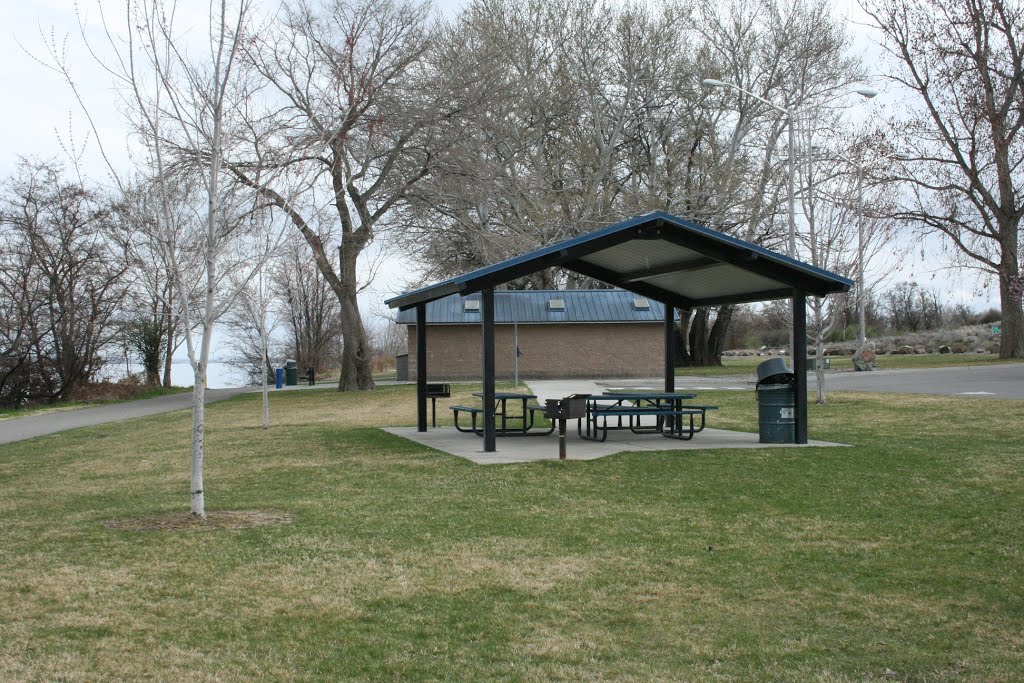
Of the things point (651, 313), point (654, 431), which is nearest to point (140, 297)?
point (651, 313)

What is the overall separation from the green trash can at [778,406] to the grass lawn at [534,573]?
1835 mm

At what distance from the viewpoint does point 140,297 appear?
1470 inches

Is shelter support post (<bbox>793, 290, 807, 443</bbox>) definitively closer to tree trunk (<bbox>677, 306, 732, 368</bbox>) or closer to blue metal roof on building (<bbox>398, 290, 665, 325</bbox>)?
blue metal roof on building (<bbox>398, 290, 665, 325</bbox>)

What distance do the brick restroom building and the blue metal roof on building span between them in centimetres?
4

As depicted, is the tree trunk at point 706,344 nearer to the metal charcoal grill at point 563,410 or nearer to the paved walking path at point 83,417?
the paved walking path at point 83,417

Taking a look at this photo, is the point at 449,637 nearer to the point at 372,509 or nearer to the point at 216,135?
the point at 372,509

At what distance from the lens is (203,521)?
882cm

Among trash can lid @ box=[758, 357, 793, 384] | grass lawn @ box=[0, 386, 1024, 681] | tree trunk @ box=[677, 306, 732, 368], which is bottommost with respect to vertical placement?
grass lawn @ box=[0, 386, 1024, 681]

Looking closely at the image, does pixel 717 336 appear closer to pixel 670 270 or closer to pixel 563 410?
pixel 670 270

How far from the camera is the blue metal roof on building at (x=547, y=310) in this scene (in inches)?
1560

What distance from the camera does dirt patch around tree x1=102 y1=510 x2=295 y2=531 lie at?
338 inches

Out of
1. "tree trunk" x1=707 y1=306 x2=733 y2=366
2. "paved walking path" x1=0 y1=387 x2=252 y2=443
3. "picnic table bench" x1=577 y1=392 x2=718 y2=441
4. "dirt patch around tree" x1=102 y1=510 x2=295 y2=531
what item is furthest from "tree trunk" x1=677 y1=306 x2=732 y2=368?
"dirt patch around tree" x1=102 y1=510 x2=295 y2=531

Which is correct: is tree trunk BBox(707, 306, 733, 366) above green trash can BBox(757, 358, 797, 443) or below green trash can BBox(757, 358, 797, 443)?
above

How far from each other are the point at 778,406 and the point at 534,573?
8.73 meters
